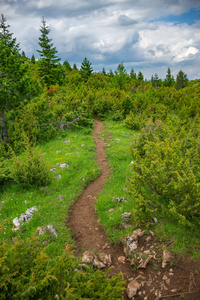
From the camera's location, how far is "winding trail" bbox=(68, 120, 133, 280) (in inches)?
242

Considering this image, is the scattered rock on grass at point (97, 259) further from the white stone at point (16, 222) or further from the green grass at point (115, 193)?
the white stone at point (16, 222)

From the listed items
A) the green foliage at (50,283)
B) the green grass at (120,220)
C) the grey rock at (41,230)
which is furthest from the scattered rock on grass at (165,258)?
the grey rock at (41,230)

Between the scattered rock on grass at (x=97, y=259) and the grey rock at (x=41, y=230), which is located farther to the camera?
the grey rock at (x=41, y=230)

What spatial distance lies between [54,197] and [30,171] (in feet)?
6.38

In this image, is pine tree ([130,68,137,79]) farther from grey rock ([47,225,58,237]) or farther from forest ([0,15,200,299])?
grey rock ([47,225,58,237])

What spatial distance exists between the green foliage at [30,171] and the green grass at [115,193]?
3.39m

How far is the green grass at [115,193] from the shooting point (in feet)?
24.6

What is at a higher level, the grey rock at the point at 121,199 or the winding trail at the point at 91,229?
the grey rock at the point at 121,199

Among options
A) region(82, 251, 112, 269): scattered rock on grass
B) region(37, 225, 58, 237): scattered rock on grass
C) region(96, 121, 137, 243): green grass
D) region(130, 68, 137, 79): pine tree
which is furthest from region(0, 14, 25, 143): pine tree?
region(130, 68, 137, 79): pine tree

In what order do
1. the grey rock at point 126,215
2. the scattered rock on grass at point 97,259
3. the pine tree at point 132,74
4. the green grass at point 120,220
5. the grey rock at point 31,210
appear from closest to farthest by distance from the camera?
the green grass at point 120,220 → the scattered rock on grass at point 97,259 → the grey rock at point 126,215 → the grey rock at point 31,210 → the pine tree at point 132,74

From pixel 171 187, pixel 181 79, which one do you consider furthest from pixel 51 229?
pixel 181 79

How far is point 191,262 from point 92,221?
4243 millimetres

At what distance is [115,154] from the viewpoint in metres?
14.7

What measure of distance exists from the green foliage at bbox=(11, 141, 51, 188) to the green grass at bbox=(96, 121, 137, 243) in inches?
133
